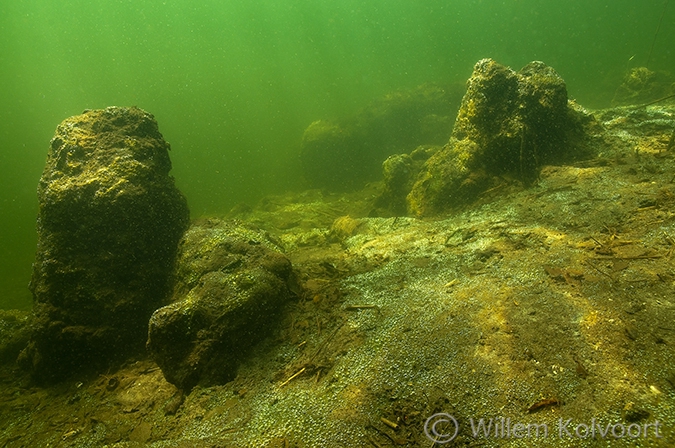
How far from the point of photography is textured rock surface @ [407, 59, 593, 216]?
6043 millimetres

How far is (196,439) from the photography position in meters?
2.74

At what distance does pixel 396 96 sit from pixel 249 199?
36.6 ft

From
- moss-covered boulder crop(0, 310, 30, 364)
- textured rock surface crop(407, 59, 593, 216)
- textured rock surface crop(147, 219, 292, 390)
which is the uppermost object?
textured rock surface crop(407, 59, 593, 216)

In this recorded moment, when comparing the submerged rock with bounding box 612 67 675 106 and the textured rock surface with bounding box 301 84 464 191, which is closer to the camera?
the submerged rock with bounding box 612 67 675 106

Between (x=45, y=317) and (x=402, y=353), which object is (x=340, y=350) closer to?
(x=402, y=353)

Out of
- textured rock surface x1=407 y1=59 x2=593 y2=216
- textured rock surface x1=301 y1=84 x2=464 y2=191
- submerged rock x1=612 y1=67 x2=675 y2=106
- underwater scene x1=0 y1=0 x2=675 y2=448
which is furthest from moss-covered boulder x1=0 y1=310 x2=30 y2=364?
submerged rock x1=612 y1=67 x2=675 y2=106

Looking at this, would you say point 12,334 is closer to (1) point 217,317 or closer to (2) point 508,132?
(1) point 217,317

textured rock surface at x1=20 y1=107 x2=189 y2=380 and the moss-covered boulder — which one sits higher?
textured rock surface at x1=20 y1=107 x2=189 y2=380

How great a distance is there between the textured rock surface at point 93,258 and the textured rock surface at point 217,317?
107cm

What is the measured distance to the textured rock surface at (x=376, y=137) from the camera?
16.9m

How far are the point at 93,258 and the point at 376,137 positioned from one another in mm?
15505

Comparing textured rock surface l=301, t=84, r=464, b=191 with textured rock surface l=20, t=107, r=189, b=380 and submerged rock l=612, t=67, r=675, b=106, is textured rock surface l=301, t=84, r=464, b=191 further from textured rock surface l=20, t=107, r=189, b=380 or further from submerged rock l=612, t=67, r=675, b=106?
textured rock surface l=20, t=107, r=189, b=380

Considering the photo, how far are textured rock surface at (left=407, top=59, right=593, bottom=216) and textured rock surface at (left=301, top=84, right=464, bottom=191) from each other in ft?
31.7

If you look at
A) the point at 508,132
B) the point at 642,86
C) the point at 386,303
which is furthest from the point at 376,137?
the point at 386,303
